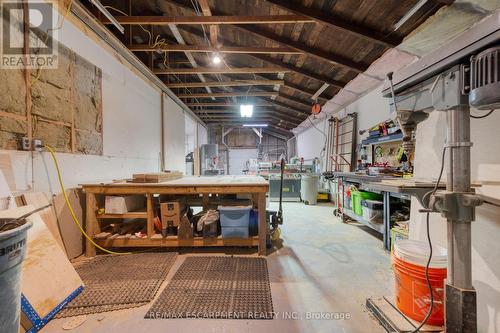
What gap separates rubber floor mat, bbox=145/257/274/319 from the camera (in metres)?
1.46

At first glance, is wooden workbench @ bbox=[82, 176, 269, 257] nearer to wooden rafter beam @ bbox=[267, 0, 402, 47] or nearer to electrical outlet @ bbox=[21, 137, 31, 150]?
electrical outlet @ bbox=[21, 137, 31, 150]

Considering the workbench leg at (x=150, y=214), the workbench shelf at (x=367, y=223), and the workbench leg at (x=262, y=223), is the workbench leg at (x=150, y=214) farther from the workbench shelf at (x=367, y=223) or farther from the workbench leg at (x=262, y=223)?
the workbench shelf at (x=367, y=223)

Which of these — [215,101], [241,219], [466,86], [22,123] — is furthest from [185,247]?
[215,101]

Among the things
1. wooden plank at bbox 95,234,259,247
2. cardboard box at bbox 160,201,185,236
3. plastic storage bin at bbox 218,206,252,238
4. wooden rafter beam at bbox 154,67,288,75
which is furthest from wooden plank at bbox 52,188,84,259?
wooden rafter beam at bbox 154,67,288,75

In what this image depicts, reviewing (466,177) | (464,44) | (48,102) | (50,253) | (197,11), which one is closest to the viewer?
(464,44)

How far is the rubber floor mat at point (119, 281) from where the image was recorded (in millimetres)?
1547

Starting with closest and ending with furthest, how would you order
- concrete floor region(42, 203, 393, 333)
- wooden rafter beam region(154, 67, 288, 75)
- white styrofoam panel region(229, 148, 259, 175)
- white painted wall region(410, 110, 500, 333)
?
white painted wall region(410, 110, 500, 333) < concrete floor region(42, 203, 393, 333) < wooden rafter beam region(154, 67, 288, 75) < white styrofoam panel region(229, 148, 259, 175)

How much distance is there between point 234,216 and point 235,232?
7.5 inches

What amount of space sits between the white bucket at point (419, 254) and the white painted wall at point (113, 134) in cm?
303

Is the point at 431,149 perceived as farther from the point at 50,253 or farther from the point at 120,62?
the point at 120,62

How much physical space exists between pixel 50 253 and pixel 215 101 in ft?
21.0

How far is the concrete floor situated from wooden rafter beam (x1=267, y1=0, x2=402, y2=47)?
2.76 meters

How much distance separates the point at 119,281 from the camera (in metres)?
1.85

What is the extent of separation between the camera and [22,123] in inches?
72.6
